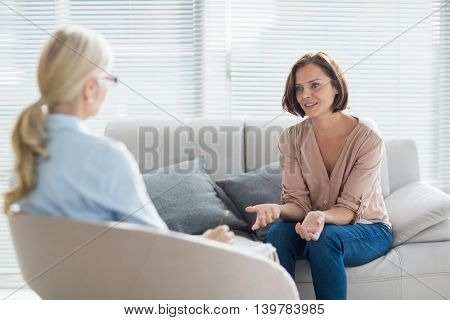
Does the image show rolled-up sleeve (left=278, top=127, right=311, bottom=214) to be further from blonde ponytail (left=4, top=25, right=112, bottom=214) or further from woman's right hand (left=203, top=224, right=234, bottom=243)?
blonde ponytail (left=4, top=25, right=112, bottom=214)

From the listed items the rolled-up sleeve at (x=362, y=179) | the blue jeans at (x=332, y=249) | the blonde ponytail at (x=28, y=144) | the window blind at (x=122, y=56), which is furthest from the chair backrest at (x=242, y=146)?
the blonde ponytail at (x=28, y=144)

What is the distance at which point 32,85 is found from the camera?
95 centimetres

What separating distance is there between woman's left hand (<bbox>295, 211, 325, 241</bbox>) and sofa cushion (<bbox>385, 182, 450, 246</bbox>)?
35 cm

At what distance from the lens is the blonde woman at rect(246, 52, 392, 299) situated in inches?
57.2

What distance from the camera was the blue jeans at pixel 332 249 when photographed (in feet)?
4.75

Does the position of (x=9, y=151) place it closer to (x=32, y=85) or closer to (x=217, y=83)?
(x=32, y=85)

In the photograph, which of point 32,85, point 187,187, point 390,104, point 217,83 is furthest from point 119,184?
point 390,104

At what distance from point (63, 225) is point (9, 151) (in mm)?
148

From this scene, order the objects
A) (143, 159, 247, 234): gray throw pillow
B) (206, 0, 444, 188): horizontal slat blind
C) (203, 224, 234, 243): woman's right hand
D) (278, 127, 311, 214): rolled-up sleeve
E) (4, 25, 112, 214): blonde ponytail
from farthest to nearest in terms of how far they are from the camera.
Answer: (206, 0, 444, 188): horizontal slat blind → (278, 127, 311, 214): rolled-up sleeve → (143, 159, 247, 234): gray throw pillow → (203, 224, 234, 243): woman's right hand → (4, 25, 112, 214): blonde ponytail

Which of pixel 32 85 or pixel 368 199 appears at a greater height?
pixel 32 85

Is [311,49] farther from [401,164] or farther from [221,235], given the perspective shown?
[221,235]

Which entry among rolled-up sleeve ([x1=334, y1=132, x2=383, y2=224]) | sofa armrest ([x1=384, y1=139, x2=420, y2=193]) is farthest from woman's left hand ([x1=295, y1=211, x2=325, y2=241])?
sofa armrest ([x1=384, y1=139, x2=420, y2=193])

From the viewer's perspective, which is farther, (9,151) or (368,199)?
(368,199)
